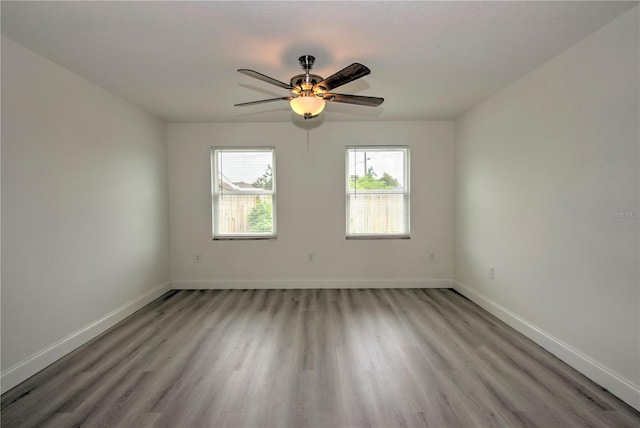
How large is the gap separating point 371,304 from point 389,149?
229 cm

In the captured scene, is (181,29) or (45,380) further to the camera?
(45,380)

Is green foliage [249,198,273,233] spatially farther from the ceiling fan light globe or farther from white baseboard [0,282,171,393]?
the ceiling fan light globe

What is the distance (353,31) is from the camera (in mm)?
1855

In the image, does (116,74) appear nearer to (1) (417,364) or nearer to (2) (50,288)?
(2) (50,288)

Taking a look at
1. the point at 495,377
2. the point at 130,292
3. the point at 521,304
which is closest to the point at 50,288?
the point at 130,292

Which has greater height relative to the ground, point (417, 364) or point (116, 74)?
point (116, 74)

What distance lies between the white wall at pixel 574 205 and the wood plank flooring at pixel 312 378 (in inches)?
10.6

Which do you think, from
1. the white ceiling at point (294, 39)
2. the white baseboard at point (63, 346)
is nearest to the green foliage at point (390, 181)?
the white ceiling at point (294, 39)

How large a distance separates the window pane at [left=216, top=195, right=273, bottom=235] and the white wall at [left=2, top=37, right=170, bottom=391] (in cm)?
102

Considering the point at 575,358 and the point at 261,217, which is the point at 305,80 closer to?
the point at 261,217

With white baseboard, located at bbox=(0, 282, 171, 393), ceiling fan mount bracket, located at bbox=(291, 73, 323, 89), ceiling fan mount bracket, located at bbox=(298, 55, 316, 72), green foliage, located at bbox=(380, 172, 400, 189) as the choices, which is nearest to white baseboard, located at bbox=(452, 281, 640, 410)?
green foliage, located at bbox=(380, 172, 400, 189)

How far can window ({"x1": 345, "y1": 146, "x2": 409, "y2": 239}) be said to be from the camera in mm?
4094

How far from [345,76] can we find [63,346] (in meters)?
3.22

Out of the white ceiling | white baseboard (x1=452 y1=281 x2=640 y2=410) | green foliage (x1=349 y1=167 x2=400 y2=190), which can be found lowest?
white baseboard (x1=452 y1=281 x2=640 y2=410)
